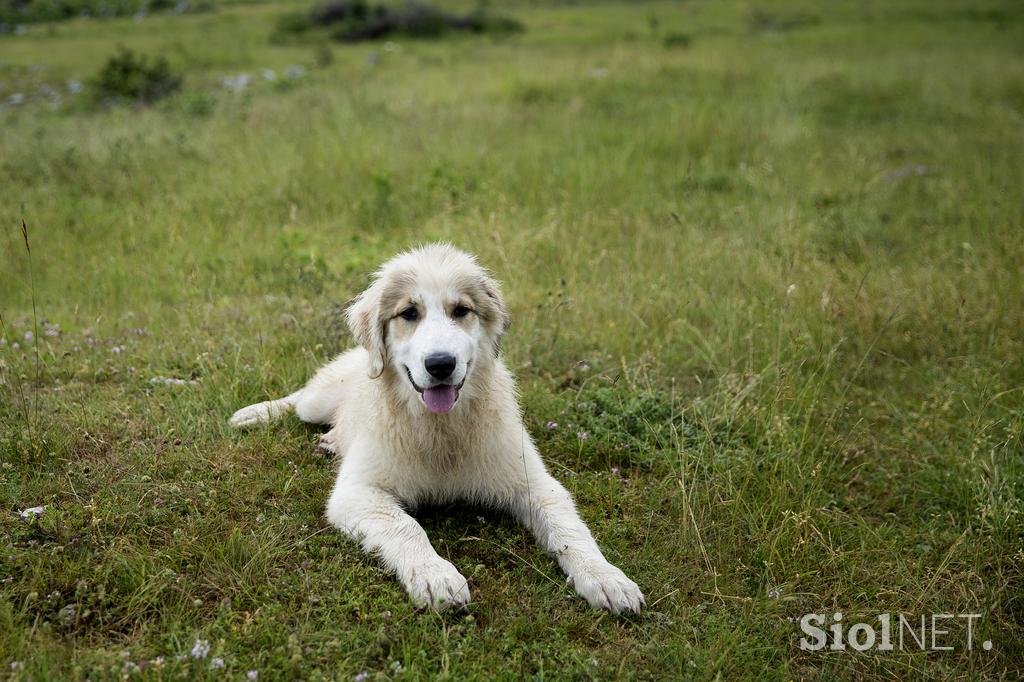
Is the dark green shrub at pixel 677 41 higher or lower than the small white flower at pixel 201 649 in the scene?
higher

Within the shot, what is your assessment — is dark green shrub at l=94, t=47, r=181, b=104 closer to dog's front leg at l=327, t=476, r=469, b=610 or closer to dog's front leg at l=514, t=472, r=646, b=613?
dog's front leg at l=327, t=476, r=469, b=610

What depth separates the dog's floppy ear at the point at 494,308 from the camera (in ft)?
13.4

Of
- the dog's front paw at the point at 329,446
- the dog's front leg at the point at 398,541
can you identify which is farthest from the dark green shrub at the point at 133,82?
the dog's front leg at the point at 398,541

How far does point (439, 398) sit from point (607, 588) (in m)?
1.14

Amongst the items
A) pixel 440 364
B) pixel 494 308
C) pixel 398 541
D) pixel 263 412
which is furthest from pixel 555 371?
pixel 398 541

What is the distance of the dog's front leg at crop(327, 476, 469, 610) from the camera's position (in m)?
3.35

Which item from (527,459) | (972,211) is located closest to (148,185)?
(527,459)

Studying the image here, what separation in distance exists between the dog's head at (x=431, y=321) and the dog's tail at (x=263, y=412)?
1.02m

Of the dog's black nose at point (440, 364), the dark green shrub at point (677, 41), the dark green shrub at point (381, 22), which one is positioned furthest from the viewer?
the dark green shrub at point (381, 22)

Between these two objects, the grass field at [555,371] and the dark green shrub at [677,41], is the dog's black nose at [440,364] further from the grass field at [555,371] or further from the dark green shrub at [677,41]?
the dark green shrub at [677,41]

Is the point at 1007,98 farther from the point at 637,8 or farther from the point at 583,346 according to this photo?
the point at 637,8

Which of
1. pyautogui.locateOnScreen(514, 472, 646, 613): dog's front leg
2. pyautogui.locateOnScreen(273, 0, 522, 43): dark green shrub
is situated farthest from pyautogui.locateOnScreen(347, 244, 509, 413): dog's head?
pyautogui.locateOnScreen(273, 0, 522, 43): dark green shrub

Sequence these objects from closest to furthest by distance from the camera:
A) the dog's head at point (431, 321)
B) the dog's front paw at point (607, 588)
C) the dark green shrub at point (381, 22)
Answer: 1. the dog's front paw at point (607, 588)
2. the dog's head at point (431, 321)
3. the dark green shrub at point (381, 22)

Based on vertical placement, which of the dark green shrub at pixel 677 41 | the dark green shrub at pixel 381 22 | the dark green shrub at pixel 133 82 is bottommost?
the dark green shrub at pixel 133 82
